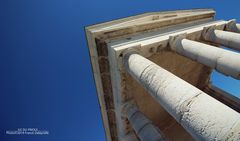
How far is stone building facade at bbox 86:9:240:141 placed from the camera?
11.1ft

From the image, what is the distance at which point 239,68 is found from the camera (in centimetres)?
565

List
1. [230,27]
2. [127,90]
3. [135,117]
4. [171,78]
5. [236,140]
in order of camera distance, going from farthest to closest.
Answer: [230,27]
[127,90]
[135,117]
[171,78]
[236,140]

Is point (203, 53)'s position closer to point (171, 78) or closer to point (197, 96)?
point (171, 78)

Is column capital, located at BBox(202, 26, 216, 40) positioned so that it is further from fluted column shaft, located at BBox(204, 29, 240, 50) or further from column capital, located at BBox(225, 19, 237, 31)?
column capital, located at BBox(225, 19, 237, 31)

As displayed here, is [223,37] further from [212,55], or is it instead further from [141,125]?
[141,125]

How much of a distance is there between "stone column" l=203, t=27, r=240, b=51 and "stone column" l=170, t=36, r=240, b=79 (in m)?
2.04

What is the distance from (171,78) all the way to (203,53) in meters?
3.28

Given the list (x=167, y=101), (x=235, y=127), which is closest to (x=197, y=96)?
(x=167, y=101)

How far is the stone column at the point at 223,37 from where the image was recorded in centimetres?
814

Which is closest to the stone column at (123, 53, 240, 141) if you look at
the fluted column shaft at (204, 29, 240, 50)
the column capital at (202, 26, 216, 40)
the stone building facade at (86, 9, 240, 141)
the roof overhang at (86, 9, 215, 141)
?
the stone building facade at (86, 9, 240, 141)

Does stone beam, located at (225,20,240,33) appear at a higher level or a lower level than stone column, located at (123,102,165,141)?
higher

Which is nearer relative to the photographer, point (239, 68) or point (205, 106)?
point (205, 106)

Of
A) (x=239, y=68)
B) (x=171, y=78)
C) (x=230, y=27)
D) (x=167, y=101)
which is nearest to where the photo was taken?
(x=167, y=101)

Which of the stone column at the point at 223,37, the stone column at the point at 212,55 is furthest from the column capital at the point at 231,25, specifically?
the stone column at the point at 212,55
